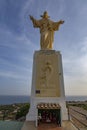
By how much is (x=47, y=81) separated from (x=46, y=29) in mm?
3576

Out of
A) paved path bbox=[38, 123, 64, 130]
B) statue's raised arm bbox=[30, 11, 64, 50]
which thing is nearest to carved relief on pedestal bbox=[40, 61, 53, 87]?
statue's raised arm bbox=[30, 11, 64, 50]

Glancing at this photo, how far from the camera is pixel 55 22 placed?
41.1 ft

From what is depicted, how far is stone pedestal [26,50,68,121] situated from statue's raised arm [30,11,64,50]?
0.64 meters

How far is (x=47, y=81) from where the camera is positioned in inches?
441

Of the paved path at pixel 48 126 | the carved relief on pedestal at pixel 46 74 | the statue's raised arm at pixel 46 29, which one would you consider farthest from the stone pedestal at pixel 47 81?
the paved path at pixel 48 126

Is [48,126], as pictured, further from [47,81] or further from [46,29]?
[46,29]

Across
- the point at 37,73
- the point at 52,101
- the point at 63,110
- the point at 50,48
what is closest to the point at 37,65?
the point at 37,73

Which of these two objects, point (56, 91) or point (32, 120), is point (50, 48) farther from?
point (32, 120)

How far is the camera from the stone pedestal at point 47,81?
424 inches

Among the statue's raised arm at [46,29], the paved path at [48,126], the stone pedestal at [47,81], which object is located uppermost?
the statue's raised arm at [46,29]

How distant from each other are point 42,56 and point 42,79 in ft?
4.94

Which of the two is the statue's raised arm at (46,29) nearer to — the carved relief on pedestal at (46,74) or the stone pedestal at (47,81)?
the stone pedestal at (47,81)

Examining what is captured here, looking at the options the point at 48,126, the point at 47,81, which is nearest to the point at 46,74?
the point at 47,81

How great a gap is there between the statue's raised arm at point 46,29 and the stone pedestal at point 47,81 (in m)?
0.64
